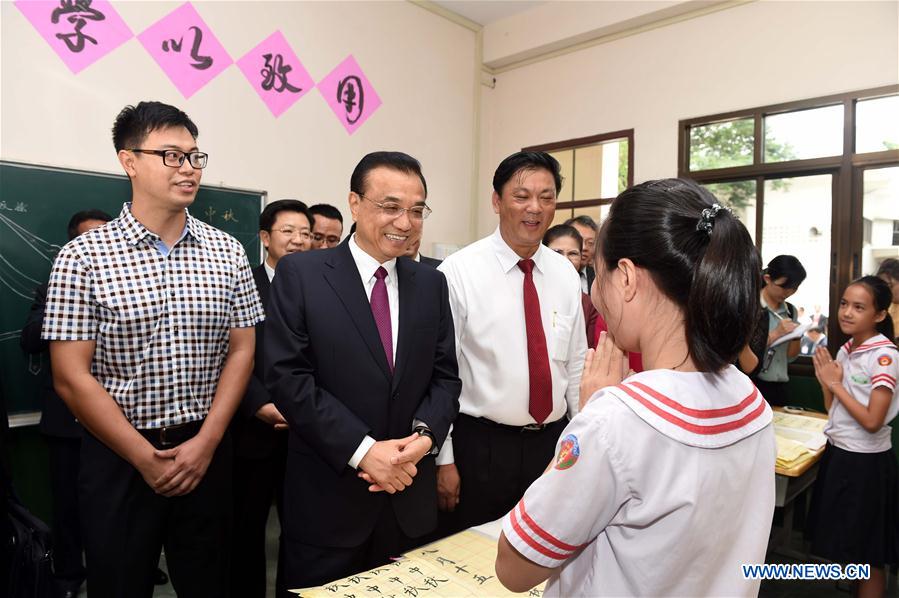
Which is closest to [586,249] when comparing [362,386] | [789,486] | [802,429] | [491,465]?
[802,429]

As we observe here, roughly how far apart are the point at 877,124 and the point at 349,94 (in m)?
3.76

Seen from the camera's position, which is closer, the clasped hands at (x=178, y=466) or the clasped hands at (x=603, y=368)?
the clasped hands at (x=603, y=368)

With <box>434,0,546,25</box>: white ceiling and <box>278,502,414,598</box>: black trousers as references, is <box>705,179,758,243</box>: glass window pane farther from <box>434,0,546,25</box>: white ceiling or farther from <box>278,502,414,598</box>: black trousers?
<box>278,502,414,598</box>: black trousers

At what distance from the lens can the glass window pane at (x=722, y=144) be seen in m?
4.41

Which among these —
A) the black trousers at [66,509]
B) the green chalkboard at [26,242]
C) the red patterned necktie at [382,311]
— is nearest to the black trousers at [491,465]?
the red patterned necktie at [382,311]

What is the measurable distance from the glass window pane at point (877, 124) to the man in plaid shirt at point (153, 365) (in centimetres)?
421

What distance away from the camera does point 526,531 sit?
29.1 inches

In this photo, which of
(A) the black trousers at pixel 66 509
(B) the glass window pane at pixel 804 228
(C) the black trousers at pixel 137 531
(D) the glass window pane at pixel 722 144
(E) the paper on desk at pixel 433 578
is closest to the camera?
(E) the paper on desk at pixel 433 578

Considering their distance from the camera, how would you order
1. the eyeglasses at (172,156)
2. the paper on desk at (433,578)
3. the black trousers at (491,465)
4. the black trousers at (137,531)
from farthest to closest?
the black trousers at (491,465) → the eyeglasses at (172,156) → the black trousers at (137,531) → the paper on desk at (433,578)

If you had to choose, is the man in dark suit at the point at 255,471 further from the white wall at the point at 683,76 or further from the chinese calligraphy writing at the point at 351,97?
the white wall at the point at 683,76

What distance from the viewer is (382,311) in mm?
1596

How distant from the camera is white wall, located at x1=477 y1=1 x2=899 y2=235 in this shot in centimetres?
386

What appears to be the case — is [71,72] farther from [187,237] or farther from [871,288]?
[871,288]

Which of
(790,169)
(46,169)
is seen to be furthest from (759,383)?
(46,169)
